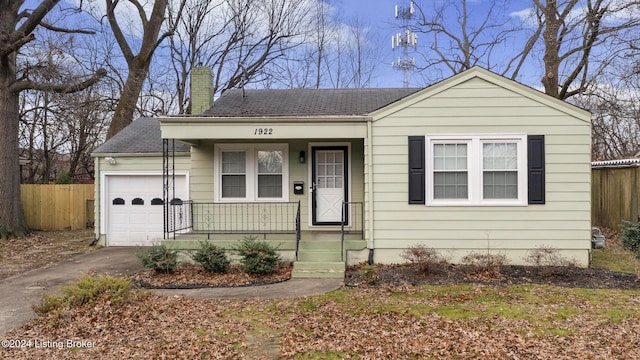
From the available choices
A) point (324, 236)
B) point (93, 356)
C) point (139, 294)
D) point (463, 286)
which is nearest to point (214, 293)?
point (139, 294)

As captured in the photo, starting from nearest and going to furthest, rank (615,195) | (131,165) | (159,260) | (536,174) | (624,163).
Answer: (159,260) < (536,174) < (131,165) < (624,163) < (615,195)

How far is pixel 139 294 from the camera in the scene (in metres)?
5.73

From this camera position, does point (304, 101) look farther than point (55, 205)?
No

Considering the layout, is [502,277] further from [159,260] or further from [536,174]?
[159,260]

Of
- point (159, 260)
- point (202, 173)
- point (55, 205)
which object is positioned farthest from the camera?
point (55, 205)

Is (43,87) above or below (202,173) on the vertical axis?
above

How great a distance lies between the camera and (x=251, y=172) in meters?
9.76

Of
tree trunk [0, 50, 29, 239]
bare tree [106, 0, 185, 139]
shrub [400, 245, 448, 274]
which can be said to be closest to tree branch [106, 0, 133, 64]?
bare tree [106, 0, 185, 139]

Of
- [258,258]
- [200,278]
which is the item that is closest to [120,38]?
[200,278]

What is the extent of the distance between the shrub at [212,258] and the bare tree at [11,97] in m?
8.65

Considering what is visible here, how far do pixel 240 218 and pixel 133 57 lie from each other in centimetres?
1236

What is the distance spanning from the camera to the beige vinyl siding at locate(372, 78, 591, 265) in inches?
305

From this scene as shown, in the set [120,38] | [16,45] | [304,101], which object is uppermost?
[120,38]

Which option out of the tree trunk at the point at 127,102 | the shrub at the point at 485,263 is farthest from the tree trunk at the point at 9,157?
the shrub at the point at 485,263
